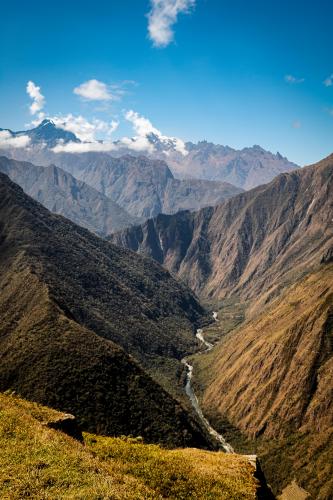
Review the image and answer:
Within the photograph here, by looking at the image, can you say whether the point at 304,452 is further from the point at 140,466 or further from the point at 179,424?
the point at 140,466

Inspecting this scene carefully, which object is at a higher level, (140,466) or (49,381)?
(140,466)

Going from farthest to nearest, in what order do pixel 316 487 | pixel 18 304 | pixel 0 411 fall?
1. pixel 18 304
2. pixel 316 487
3. pixel 0 411

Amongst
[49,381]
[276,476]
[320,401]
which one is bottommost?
[276,476]

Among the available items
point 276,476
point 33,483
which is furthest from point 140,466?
point 276,476

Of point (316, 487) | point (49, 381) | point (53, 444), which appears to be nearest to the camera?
point (53, 444)

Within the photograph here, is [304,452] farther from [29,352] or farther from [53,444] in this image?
[53,444]

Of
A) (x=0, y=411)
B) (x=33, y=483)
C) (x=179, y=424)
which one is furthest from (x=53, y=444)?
(x=179, y=424)

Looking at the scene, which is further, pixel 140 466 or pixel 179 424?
pixel 179 424
